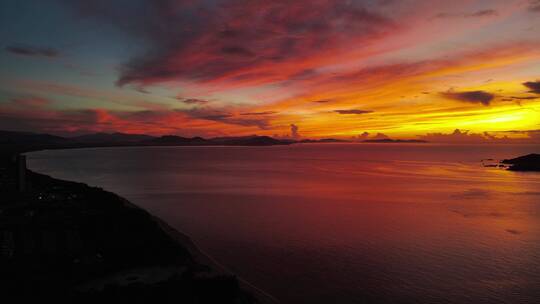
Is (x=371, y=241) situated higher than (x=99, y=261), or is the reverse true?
(x=99, y=261)

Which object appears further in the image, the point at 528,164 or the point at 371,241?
the point at 528,164

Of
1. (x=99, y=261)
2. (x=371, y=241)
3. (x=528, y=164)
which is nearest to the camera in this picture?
(x=99, y=261)

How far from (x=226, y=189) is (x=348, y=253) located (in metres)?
24.7

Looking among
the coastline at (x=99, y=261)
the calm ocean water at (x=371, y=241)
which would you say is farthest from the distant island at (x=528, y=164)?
the coastline at (x=99, y=261)

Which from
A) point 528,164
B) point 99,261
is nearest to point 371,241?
point 99,261

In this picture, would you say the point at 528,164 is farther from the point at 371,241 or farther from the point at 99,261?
the point at 99,261

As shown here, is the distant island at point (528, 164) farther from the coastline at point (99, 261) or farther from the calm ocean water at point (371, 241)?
the coastline at point (99, 261)

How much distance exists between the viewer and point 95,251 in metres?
12.5

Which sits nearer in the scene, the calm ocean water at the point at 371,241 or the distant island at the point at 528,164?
the calm ocean water at the point at 371,241

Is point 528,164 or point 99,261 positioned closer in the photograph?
point 99,261

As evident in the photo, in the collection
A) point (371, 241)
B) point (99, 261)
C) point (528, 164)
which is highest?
point (528, 164)

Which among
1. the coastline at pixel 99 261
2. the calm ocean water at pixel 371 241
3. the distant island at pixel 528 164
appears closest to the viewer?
the coastline at pixel 99 261

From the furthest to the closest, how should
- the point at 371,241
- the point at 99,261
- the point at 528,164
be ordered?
the point at 528,164, the point at 371,241, the point at 99,261

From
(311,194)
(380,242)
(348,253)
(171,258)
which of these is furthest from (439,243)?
(311,194)
